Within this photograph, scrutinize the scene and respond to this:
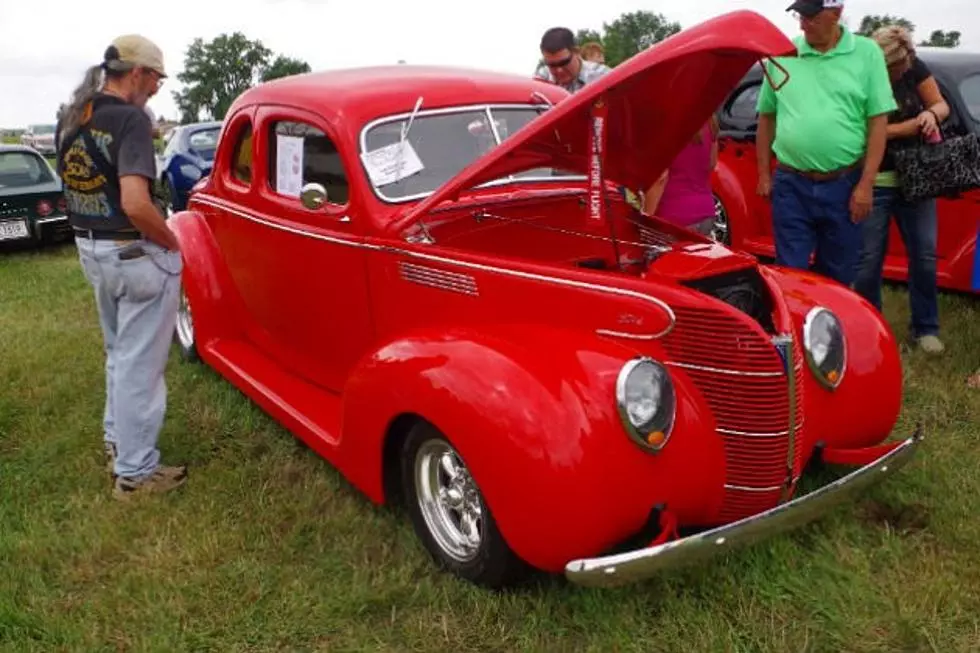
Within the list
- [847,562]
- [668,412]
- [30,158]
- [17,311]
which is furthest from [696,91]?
[30,158]

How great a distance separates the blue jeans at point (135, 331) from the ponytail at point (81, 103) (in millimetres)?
453

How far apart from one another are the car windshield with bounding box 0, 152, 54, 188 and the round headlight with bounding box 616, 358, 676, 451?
9505 millimetres

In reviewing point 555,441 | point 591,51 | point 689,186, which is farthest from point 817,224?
point 591,51

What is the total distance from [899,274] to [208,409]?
180 inches

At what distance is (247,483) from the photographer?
3.80 m

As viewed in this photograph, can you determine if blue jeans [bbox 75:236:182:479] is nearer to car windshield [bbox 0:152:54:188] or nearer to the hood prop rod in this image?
the hood prop rod

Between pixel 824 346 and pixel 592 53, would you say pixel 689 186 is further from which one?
pixel 592 53

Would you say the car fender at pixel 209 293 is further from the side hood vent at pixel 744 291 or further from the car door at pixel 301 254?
the side hood vent at pixel 744 291

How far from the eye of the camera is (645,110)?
307 cm

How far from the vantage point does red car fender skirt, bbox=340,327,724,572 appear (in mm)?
2395

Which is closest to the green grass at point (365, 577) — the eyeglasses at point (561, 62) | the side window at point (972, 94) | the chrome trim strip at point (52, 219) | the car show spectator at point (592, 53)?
the side window at point (972, 94)

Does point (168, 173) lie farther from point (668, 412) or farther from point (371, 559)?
point (668, 412)

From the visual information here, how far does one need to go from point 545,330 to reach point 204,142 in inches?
410

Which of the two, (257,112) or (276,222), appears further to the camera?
(257,112)
